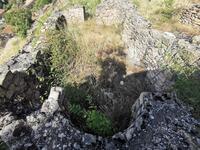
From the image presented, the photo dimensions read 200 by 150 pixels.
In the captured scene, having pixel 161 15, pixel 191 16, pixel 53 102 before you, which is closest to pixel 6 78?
pixel 53 102

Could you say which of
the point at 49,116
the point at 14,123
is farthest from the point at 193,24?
the point at 14,123

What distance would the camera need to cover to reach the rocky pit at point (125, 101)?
569 cm

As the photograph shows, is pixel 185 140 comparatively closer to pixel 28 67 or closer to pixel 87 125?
pixel 87 125

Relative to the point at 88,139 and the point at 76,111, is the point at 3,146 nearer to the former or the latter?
the point at 88,139

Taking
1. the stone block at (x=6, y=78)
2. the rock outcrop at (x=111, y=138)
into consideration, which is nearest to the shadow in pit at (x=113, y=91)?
the rock outcrop at (x=111, y=138)

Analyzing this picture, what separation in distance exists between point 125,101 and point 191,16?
3594 mm

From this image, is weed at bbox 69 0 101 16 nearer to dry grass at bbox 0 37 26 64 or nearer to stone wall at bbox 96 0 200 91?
stone wall at bbox 96 0 200 91

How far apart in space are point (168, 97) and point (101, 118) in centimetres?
142

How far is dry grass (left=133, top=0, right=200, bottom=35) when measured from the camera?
30.6ft

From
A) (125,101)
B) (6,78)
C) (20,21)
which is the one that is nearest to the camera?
(6,78)

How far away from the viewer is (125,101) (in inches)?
318

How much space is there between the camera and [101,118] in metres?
6.49

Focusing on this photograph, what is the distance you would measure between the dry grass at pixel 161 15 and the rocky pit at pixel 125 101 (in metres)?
0.32

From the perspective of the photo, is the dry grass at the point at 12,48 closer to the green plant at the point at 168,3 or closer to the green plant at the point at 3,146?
the green plant at the point at 168,3
